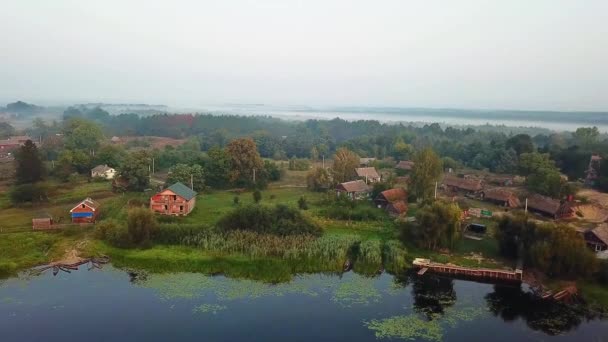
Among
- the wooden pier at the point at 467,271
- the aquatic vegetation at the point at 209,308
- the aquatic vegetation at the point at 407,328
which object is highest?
the wooden pier at the point at 467,271

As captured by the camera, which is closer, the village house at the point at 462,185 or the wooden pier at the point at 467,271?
the wooden pier at the point at 467,271

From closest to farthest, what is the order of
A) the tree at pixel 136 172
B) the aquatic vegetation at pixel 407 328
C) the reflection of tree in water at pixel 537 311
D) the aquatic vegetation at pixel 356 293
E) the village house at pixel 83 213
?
1. the aquatic vegetation at pixel 407 328
2. the reflection of tree in water at pixel 537 311
3. the aquatic vegetation at pixel 356 293
4. the village house at pixel 83 213
5. the tree at pixel 136 172

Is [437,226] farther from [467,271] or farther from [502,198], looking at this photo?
[502,198]

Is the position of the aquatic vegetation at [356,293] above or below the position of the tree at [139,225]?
below

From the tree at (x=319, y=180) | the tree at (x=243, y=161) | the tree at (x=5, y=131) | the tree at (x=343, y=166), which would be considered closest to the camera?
the tree at (x=343, y=166)

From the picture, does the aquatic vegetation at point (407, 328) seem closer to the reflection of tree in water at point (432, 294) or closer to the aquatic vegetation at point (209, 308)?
the reflection of tree in water at point (432, 294)

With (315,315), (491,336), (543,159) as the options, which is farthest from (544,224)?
(543,159)

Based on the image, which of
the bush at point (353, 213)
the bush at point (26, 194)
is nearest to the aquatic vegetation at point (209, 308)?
the bush at point (353, 213)
